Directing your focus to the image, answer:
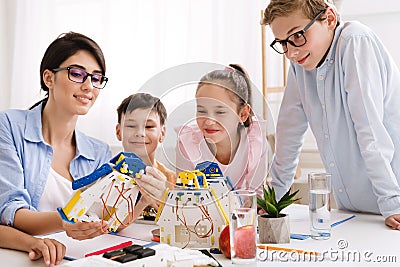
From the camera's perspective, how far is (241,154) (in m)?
1.18

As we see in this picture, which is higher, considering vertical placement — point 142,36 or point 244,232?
point 142,36

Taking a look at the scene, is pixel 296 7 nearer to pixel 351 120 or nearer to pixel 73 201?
pixel 351 120

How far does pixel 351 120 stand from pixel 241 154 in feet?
1.70

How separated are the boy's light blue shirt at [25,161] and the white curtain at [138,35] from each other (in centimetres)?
155

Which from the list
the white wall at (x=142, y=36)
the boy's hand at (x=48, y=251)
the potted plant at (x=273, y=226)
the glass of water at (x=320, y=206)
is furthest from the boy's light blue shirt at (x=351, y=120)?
the white wall at (x=142, y=36)

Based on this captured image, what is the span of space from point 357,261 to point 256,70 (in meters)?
2.10

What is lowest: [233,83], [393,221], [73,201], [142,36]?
[393,221]

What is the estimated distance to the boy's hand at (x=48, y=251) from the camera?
112cm

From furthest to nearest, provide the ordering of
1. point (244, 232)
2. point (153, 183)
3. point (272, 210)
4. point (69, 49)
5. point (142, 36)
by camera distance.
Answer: point (142, 36) → point (69, 49) → point (272, 210) → point (153, 183) → point (244, 232)

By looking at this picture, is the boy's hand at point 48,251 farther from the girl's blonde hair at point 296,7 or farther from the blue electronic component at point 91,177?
the girl's blonde hair at point 296,7

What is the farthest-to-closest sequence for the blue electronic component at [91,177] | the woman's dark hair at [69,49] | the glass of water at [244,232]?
1. the woman's dark hair at [69,49]
2. the blue electronic component at [91,177]
3. the glass of water at [244,232]

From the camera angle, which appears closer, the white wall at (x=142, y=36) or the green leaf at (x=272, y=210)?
the green leaf at (x=272, y=210)

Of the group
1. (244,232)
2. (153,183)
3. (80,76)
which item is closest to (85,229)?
(153,183)

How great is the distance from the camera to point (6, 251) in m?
1.23
